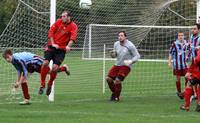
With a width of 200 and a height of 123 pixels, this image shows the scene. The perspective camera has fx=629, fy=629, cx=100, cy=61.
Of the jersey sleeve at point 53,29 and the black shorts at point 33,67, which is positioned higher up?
the jersey sleeve at point 53,29

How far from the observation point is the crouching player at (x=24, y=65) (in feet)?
49.7

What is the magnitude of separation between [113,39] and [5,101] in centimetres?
1031

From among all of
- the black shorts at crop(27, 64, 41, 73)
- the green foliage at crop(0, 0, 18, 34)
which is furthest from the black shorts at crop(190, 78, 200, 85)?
the green foliage at crop(0, 0, 18, 34)

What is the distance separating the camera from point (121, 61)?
704 inches

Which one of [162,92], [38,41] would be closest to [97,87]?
[162,92]

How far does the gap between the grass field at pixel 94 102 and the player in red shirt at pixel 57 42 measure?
0.89 meters

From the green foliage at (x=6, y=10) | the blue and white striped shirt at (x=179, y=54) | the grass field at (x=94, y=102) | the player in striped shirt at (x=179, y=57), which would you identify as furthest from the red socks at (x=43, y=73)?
the green foliage at (x=6, y=10)

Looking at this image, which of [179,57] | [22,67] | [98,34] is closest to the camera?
[22,67]

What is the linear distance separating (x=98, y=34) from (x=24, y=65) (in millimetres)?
11342

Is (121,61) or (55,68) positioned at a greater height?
(121,61)

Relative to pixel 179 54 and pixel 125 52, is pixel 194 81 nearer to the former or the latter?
pixel 125 52

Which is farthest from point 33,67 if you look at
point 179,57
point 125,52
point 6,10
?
point 6,10

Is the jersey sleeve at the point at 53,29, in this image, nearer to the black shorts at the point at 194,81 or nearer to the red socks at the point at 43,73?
the red socks at the point at 43,73

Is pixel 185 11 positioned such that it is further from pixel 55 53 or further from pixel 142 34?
pixel 55 53
